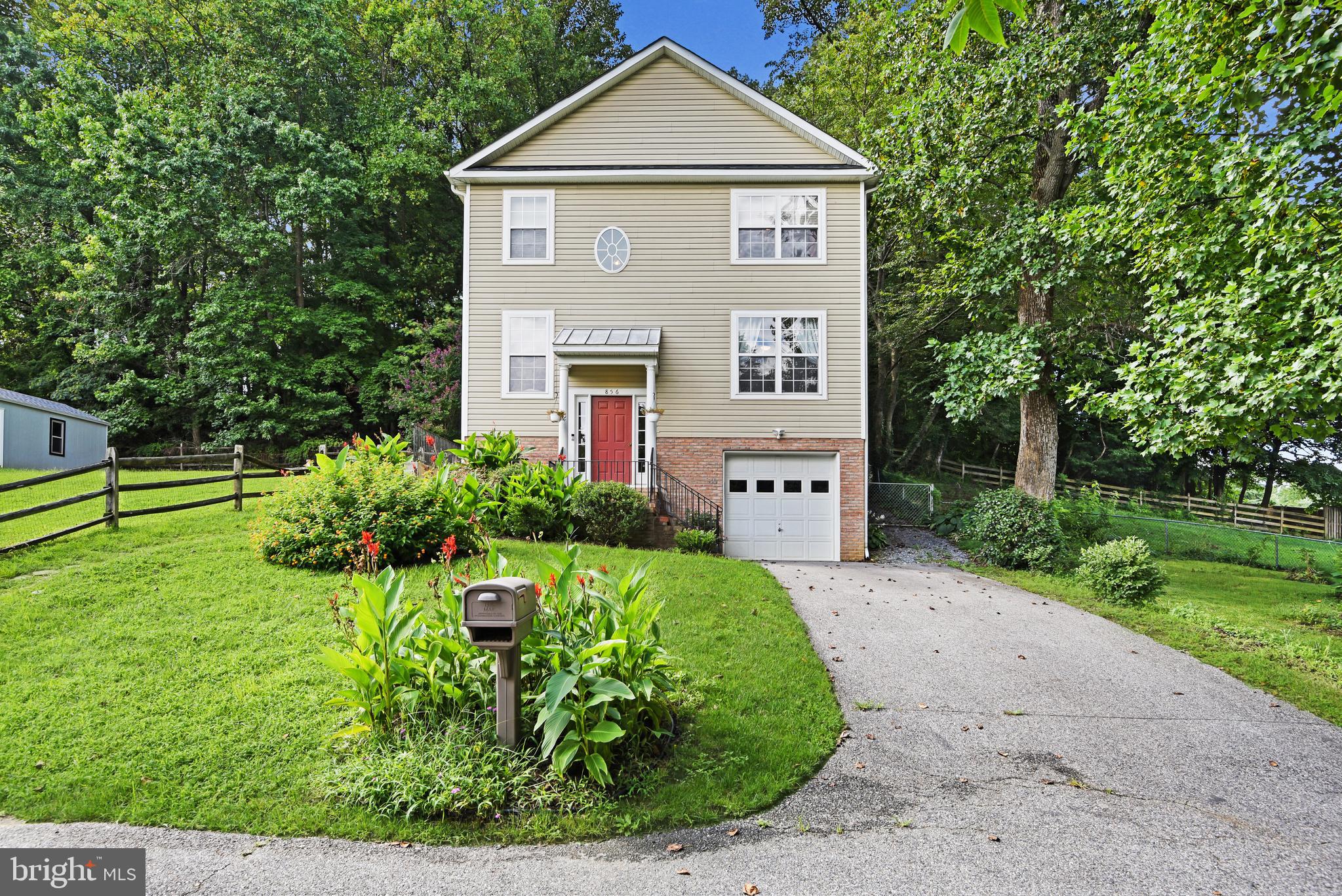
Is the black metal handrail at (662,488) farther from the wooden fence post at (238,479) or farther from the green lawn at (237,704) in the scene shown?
the wooden fence post at (238,479)

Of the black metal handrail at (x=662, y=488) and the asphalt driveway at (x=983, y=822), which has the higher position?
the black metal handrail at (x=662, y=488)

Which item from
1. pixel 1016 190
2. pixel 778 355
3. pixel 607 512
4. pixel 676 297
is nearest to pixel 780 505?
pixel 778 355

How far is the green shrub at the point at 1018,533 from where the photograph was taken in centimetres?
1228

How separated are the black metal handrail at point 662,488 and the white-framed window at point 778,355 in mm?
2193

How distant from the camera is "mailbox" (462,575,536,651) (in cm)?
345

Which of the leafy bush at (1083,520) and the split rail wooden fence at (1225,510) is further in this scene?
the split rail wooden fence at (1225,510)

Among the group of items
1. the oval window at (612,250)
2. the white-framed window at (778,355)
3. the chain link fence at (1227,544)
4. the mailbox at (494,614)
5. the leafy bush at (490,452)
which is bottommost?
the chain link fence at (1227,544)

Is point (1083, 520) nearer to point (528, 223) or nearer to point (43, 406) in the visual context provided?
point (528, 223)

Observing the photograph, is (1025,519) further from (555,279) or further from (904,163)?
(555,279)

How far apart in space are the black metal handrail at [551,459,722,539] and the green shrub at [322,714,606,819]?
8.97 m

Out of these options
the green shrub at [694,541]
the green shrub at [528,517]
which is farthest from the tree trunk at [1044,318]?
the green shrub at [528,517]

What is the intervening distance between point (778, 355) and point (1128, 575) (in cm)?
700

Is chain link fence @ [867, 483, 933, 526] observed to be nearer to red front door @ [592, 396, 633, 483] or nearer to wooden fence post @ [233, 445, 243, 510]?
red front door @ [592, 396, 633, 483]

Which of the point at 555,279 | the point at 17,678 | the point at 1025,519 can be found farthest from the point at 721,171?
the point at 17,678
